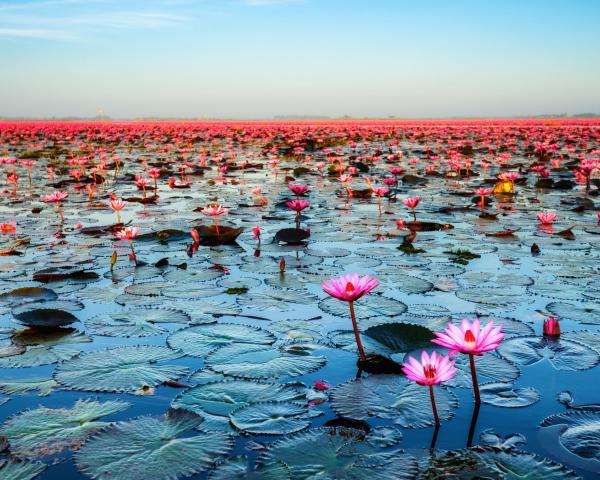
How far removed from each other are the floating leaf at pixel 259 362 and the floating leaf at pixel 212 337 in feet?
0.20

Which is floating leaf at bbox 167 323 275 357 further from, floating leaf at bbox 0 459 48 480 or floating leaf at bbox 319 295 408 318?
floating leaf at bbox 0 459 48 480

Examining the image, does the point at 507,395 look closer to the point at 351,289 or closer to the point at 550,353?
the point at 550,353

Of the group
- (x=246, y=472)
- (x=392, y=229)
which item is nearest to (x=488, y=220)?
(x=392, y=229)

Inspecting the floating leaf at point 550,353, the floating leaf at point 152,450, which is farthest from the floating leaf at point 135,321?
the floating leaf at point 550,353

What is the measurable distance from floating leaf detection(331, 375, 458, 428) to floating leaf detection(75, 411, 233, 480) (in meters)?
0.44

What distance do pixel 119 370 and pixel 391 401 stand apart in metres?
1.05

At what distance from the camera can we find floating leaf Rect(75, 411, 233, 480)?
148cm

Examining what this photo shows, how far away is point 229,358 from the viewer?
7.30 feet

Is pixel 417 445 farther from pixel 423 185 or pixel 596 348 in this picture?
pixel 423 185

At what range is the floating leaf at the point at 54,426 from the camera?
1610 millimetres

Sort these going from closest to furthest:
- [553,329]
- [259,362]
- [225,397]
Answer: [225,397], [259,362], [553,329]

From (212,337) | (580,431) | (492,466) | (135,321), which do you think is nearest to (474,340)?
(492,466)

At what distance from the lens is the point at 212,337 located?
2449 mm

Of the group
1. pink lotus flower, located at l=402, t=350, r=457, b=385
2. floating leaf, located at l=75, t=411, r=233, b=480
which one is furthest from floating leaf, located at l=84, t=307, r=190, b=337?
pink lotus flower, located at l=402, t=350, r=457, b=385
